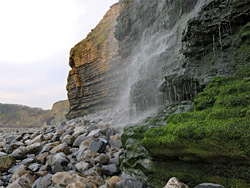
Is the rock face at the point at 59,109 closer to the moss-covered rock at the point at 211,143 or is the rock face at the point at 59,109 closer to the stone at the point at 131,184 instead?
the stone at the point at 131,184

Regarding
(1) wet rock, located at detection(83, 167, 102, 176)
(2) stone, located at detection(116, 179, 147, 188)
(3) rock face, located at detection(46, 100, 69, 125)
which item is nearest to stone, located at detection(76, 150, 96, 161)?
(1) wet rock, located at detection(83, 167, 102, 176)

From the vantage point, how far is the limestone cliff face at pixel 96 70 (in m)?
15.1

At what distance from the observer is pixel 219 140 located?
4.60 ft

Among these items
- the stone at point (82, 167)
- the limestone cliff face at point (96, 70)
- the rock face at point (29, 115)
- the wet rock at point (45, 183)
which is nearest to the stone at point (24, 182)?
the wet rock at point (45, 183)

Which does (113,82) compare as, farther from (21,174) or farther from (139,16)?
(21,174)

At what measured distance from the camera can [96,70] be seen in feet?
54.1

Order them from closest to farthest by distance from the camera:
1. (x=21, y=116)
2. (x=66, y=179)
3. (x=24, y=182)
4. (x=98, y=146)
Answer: (x=66, y=179), (x=24, y=182), (x=98, y=146), (x=21, y=116)

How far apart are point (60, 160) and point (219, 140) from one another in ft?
8.62

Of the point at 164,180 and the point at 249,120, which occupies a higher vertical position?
the point at 249,120

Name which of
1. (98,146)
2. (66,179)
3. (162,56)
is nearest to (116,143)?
(98,146)

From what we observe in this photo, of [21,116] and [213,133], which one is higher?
[21,116]

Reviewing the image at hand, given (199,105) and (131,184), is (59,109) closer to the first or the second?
(131,184)

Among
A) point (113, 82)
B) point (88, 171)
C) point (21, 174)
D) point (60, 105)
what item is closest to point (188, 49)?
point (88, 171)

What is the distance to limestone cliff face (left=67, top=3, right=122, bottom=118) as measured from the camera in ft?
49.5
